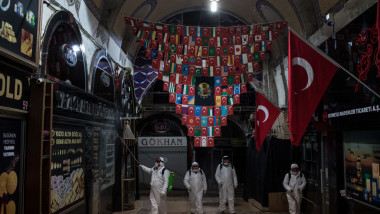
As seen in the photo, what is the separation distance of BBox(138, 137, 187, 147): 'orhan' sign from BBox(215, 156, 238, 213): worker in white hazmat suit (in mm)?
4905

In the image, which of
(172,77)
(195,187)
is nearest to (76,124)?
(172,77)

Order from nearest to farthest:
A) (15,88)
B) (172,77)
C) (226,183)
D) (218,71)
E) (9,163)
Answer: (9,163), (15,88), (172,77), (218,71), (226,183)

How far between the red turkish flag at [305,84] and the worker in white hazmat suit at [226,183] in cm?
692

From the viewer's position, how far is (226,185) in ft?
38.2

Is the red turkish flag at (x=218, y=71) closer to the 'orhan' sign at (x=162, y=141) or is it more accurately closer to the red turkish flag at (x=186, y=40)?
the red turkish flag at (x=186, y=40)

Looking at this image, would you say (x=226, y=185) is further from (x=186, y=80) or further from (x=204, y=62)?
(x=204, y=62)

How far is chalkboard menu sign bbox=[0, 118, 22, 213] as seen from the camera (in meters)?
4.09

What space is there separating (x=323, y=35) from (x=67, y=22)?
20.8ft

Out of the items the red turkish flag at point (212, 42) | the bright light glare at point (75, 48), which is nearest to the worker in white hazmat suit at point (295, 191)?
the red turkish flag at point (212, 42)

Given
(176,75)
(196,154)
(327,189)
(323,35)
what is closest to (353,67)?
(323,35)

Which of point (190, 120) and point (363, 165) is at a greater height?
point (190, 120)

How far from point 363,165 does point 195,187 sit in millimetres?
5603

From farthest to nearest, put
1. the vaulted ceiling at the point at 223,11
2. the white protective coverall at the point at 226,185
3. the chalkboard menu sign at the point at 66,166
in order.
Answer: the white protective coverall at the point at 226,185 → the vaulted ceiling at the point at 223,11 → the chalkboard menu sign at the point at 66,166

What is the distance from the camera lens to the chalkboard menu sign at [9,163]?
4.09m
